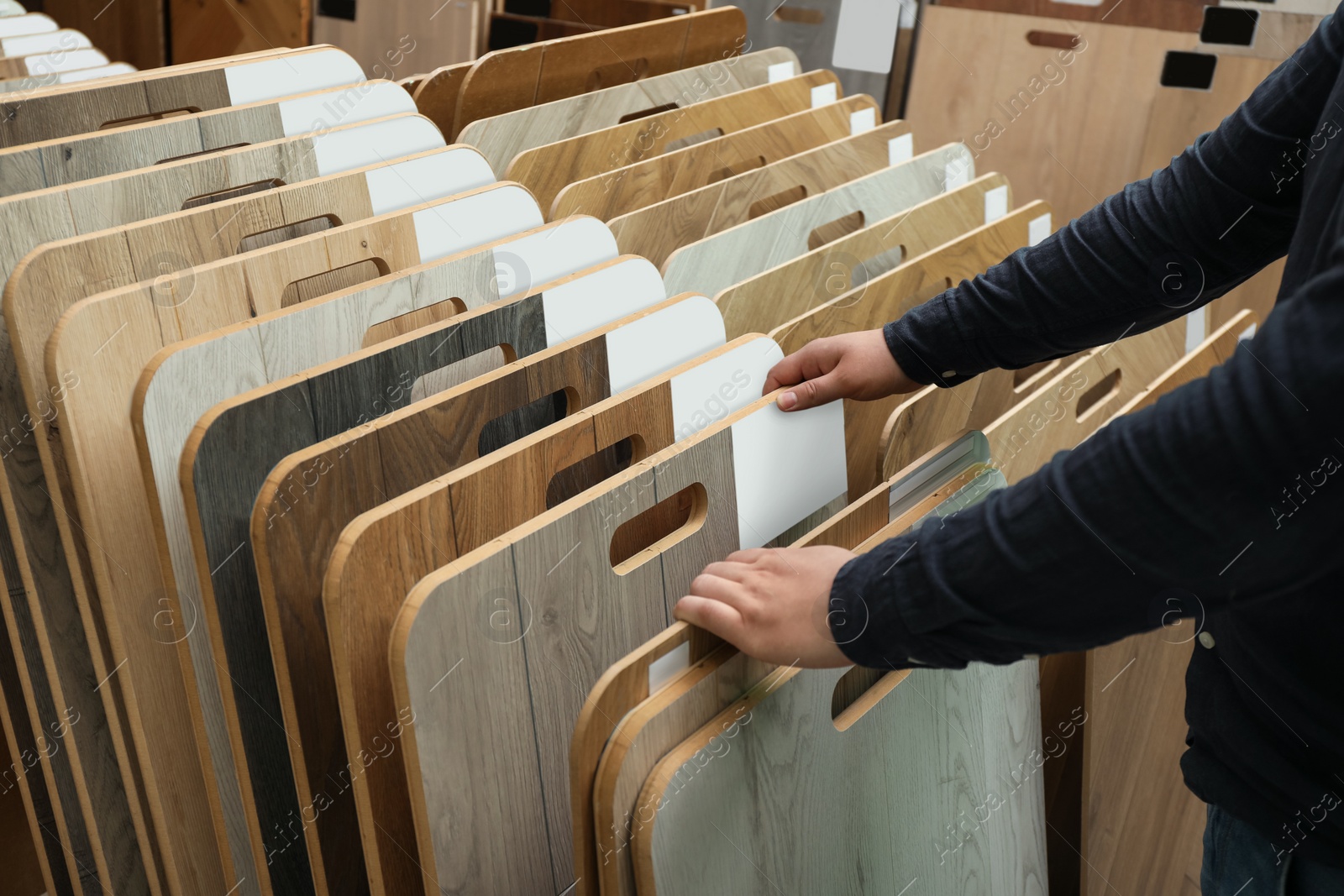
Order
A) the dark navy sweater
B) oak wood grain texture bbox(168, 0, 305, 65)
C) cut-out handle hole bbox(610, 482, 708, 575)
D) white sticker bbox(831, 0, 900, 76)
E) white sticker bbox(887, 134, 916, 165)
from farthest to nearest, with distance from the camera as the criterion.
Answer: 1. oak wood grain texture bbox(168, 0, 305, 65)
2. white sticker bbox(831, 0, 900, 76)
3. white sticker bbox(887, 134, 916, 165)
4. cut-out handle hole bbox(610, 482, 708, 575)
5. the dark navy sweater

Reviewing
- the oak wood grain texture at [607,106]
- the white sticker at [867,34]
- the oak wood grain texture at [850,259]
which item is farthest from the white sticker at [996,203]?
the white sticker at [867,34]

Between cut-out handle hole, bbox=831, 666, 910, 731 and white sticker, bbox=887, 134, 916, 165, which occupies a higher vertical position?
white sticker, bbox=887, 134, 916, 165

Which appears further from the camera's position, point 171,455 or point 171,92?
point 171,92

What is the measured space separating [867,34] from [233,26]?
1878 mm

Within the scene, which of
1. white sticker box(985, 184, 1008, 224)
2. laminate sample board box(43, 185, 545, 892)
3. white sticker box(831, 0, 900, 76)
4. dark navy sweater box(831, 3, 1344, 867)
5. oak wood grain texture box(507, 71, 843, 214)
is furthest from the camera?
white sticker box(831, 0, 900, 76)

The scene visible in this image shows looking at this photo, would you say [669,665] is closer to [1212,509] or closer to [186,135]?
[1212,509]

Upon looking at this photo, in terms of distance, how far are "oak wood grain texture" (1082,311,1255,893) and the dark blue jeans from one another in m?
0.27

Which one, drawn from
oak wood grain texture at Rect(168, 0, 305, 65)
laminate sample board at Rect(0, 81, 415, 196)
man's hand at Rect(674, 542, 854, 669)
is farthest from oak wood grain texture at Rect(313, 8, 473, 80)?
man's hand at Rect(674, 542, 854, 669)

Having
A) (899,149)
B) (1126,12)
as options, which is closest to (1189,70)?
(1126,12)

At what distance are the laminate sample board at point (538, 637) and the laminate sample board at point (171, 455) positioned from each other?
0.70 ft

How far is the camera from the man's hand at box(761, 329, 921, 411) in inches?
35.5

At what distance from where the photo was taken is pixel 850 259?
117 centimetres

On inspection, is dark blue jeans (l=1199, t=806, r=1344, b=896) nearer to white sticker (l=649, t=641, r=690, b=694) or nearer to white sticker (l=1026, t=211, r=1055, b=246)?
white sticker (l=649, t=641, r=690, b=694)

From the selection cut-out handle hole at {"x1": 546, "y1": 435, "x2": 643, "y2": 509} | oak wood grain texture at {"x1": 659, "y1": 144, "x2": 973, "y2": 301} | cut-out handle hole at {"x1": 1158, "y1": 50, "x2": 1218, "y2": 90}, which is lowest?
cut-out handle hole at {"x1": 546, "y1": 435, "x2": 643, "y2": 509}
